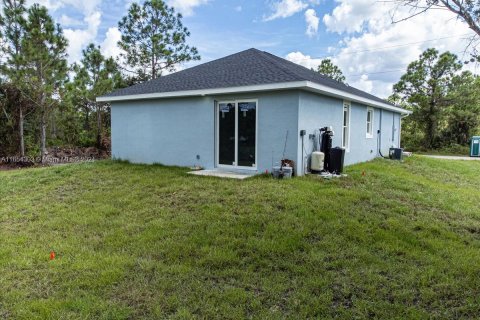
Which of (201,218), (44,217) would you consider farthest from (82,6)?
(201,218)

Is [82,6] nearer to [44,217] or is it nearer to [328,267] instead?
[44,217]

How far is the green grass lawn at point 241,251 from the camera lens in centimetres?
298

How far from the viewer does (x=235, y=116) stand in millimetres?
8812

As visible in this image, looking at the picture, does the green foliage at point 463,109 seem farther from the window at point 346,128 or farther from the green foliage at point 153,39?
the green foliage at point 153,39

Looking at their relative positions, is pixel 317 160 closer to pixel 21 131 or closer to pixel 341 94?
pixel 341 94

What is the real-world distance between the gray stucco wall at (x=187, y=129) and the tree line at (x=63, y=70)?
4.23m

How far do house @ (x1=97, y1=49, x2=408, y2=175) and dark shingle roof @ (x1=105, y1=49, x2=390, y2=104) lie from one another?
0.09ft

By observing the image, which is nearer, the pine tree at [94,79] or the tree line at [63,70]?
the tree line at [63,70]

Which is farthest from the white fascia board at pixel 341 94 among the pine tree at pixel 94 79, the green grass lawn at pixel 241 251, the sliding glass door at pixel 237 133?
the pine tree at pixel 94 79

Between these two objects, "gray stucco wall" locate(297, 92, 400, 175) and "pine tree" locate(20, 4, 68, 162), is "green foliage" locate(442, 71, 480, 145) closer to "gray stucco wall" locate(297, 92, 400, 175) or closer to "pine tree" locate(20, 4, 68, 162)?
"gray stucco wall" locate(297, 92, 400, 175)

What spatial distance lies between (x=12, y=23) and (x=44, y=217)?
1103cm

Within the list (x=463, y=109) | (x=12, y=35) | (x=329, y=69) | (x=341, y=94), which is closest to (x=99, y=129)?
(x=12, y=35)

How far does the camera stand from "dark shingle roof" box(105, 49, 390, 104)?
8266mm

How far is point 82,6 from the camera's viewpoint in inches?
524
